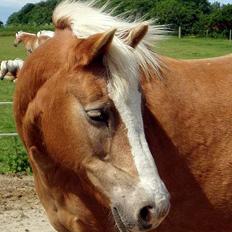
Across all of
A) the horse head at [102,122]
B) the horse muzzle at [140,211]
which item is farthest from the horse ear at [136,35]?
the horse muzzle at [140,211]

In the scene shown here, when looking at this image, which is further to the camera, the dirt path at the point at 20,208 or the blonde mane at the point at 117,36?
the dirt path at the point at 20,208

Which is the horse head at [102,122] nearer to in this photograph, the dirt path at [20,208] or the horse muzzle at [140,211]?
the horse muzzle at [140,211]

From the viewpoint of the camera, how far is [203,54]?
2530 cm

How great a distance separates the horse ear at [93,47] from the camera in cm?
246

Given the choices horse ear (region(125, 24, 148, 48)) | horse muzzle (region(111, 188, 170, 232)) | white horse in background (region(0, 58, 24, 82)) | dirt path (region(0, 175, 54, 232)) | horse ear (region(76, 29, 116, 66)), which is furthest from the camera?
white horse in background (region(0, 58, 24, 82))

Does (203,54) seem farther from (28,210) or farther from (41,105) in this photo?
(41,105)

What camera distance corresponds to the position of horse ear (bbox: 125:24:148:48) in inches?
104

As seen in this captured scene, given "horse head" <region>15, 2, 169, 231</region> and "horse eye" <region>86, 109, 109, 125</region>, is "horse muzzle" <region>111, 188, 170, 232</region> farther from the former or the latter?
"horse eye" <region>86, 109, 109, 125</region>

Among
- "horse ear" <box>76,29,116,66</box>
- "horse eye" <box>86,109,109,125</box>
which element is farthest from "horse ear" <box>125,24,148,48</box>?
"horse eye" <box>86,109,109,125</box>

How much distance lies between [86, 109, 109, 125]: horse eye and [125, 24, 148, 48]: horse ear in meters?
0.43

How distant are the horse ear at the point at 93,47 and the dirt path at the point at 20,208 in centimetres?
289

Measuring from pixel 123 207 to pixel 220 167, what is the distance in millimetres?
833

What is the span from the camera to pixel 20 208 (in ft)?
18.1

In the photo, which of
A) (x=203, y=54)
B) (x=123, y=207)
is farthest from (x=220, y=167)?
(x=203, y=54)
